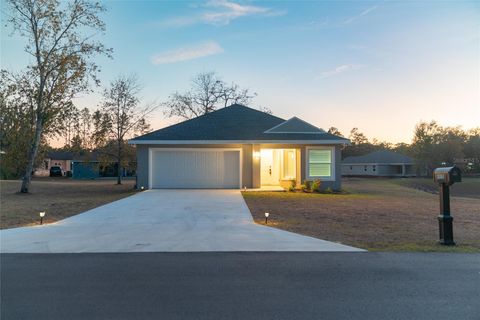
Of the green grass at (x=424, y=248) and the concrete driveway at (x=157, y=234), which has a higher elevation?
the concrete driveway at (x=157, y=234)

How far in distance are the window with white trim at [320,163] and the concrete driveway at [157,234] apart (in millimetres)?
9529

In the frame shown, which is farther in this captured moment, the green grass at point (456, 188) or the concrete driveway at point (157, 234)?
the green grass at point (456, 188)

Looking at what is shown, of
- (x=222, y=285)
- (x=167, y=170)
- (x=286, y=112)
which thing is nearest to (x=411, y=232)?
(x=222, y=285)

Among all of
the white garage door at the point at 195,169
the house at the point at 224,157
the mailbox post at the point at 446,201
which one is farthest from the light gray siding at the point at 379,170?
the mailbox post at the point at 446,201

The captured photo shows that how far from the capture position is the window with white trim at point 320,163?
853 inches

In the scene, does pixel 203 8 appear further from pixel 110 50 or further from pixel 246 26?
pixel 110 50

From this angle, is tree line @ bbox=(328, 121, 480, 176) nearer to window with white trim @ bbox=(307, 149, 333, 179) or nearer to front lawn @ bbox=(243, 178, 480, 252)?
window with white trim @ bbox=(307, 149, 333, 179)

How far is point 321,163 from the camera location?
Result: 2170 centimetres

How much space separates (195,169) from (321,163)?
269 inches

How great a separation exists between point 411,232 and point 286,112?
33232mm

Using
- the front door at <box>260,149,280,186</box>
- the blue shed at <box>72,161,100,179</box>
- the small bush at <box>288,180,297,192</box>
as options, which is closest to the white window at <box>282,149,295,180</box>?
the front door at <box>260,149,280,186</box>

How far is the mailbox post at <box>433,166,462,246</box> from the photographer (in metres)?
7.74

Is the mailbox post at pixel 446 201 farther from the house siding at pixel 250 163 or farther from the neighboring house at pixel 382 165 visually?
the neighboring house at pixel 382 165

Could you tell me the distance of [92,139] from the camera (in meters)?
30.9
